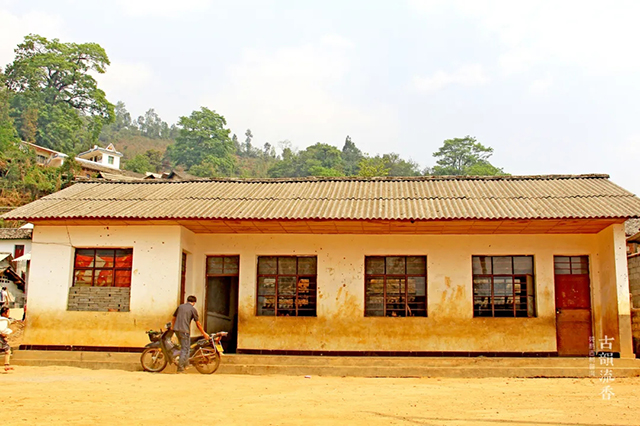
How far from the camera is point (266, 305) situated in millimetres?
13664

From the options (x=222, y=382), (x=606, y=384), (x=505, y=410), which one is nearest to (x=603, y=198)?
(x=606, y=384)

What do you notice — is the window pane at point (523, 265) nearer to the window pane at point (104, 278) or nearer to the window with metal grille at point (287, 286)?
the window with metal grille at point (287, 286)

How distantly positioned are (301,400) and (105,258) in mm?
6747

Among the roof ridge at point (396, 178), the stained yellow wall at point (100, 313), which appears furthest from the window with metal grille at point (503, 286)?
the stained yellow wall at point (100, 313)

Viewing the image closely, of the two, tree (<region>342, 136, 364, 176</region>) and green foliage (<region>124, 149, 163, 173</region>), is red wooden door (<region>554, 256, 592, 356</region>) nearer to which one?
green foliage (<region>124, 149, 163, 173</region>)

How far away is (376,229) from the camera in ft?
42.6

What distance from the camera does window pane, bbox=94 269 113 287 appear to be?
13.1m

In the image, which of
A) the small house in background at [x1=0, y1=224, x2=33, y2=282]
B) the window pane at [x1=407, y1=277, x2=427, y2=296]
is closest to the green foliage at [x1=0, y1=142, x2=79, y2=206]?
the small house in background at [x1=0, y1=224, x2=33, y2=282]

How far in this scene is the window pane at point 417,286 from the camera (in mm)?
13305

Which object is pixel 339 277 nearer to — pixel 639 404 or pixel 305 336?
pixel 305 336

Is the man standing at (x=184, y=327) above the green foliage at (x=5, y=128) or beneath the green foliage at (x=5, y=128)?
beneath

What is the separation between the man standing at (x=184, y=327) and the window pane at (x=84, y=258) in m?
3.21

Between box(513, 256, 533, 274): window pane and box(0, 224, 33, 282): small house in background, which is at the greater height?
box(0, 224, 33, 282): small house in background

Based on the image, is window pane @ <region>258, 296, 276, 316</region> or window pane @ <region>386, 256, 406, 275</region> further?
window pane @ <region>258, 296, 276, 316</region>
